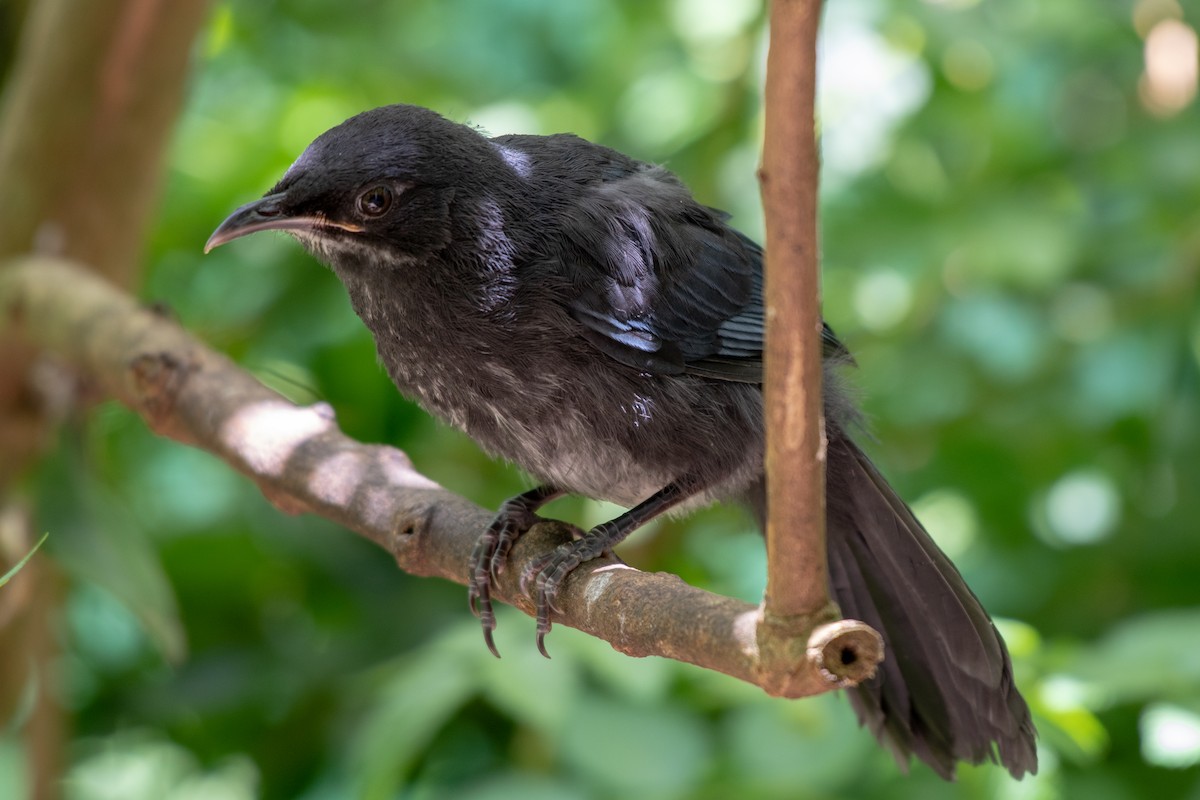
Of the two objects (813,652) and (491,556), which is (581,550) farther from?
(813,652)

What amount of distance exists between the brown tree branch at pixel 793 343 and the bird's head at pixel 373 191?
121 centimetres

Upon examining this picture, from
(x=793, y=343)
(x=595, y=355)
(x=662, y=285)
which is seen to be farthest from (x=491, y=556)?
(x=793, y=343)

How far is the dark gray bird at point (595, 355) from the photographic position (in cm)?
251

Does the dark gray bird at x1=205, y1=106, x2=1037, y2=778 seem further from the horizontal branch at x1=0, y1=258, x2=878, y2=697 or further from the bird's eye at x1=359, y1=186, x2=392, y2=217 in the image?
the horizontal branch at x1=0, y1=258, x2=878, y2=697

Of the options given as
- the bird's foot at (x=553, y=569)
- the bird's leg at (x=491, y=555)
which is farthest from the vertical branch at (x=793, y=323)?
the bird's leg at (x=491, y=555)

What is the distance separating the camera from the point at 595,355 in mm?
2584

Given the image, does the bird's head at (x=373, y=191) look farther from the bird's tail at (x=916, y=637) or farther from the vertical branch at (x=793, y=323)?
the vertical branch at (x=793, y=323)

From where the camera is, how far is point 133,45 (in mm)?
3830

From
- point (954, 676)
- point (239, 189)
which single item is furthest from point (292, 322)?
point (954, 676)

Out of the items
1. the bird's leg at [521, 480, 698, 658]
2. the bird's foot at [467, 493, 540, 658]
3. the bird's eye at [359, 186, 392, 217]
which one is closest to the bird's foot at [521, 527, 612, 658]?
the bird's leg at [521, 480, 698, 658]

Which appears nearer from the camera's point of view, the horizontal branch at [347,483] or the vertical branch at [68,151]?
the horizontal branch at [347,483]

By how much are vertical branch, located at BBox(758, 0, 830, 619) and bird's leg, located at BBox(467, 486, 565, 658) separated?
3.52ft

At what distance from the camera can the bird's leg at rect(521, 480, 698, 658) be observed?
92.7 inches

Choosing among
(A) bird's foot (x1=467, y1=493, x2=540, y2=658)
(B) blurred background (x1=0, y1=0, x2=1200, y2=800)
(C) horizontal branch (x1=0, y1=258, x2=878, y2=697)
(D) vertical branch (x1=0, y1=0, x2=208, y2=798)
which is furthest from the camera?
(D) vertical branch (x1=0, y1=0, x2=208, y2=798)
